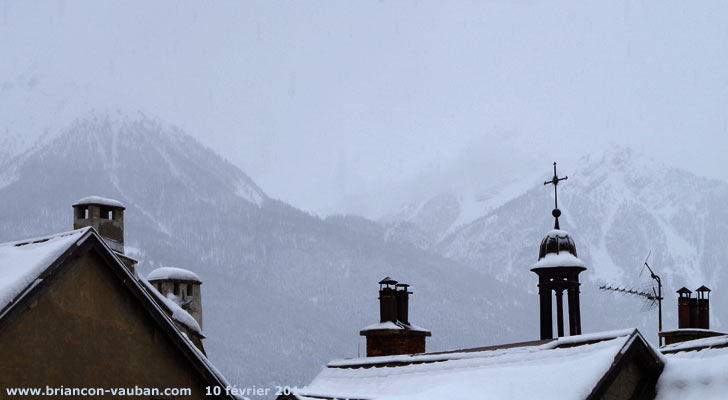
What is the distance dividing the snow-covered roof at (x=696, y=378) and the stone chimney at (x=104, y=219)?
13.3 m

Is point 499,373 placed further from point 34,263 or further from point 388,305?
point 388,305

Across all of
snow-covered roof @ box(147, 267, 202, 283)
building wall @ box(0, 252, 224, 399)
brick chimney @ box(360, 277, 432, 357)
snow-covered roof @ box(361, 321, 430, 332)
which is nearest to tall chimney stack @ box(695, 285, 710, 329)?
brick chimney @ box(360, 277, 432, 357)

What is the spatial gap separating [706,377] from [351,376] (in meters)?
11.1

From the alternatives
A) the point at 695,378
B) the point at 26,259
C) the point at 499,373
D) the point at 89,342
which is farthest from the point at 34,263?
the point at 695,378

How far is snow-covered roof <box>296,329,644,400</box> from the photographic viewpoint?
21.6 m

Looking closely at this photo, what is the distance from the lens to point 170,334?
2328 cm

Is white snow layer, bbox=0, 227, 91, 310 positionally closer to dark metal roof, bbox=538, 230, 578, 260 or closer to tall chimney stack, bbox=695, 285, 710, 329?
dark metal roof, bbox=538, 230, 578, 260

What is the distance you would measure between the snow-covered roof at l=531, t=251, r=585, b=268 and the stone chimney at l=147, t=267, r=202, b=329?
10467mm

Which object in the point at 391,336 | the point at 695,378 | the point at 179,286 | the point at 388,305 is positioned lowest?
the point at 695,378

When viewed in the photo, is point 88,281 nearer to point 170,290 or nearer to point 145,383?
point 145,383

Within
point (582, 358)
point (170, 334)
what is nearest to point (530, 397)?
point (582, 358)

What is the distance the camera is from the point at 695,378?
72.2 feet

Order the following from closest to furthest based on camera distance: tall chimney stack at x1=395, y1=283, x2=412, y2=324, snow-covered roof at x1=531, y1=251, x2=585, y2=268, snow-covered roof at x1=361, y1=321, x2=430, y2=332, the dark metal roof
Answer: snow-covered roof at x1=531, y1=251, x2=585, y2=268, the dark metal roof, snow-covered roof at x1=361, y1=321, x2=430, y2=332, tall chimney stack at x1=395, y1=283, x2=412, y2=324

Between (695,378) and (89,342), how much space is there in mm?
11745
